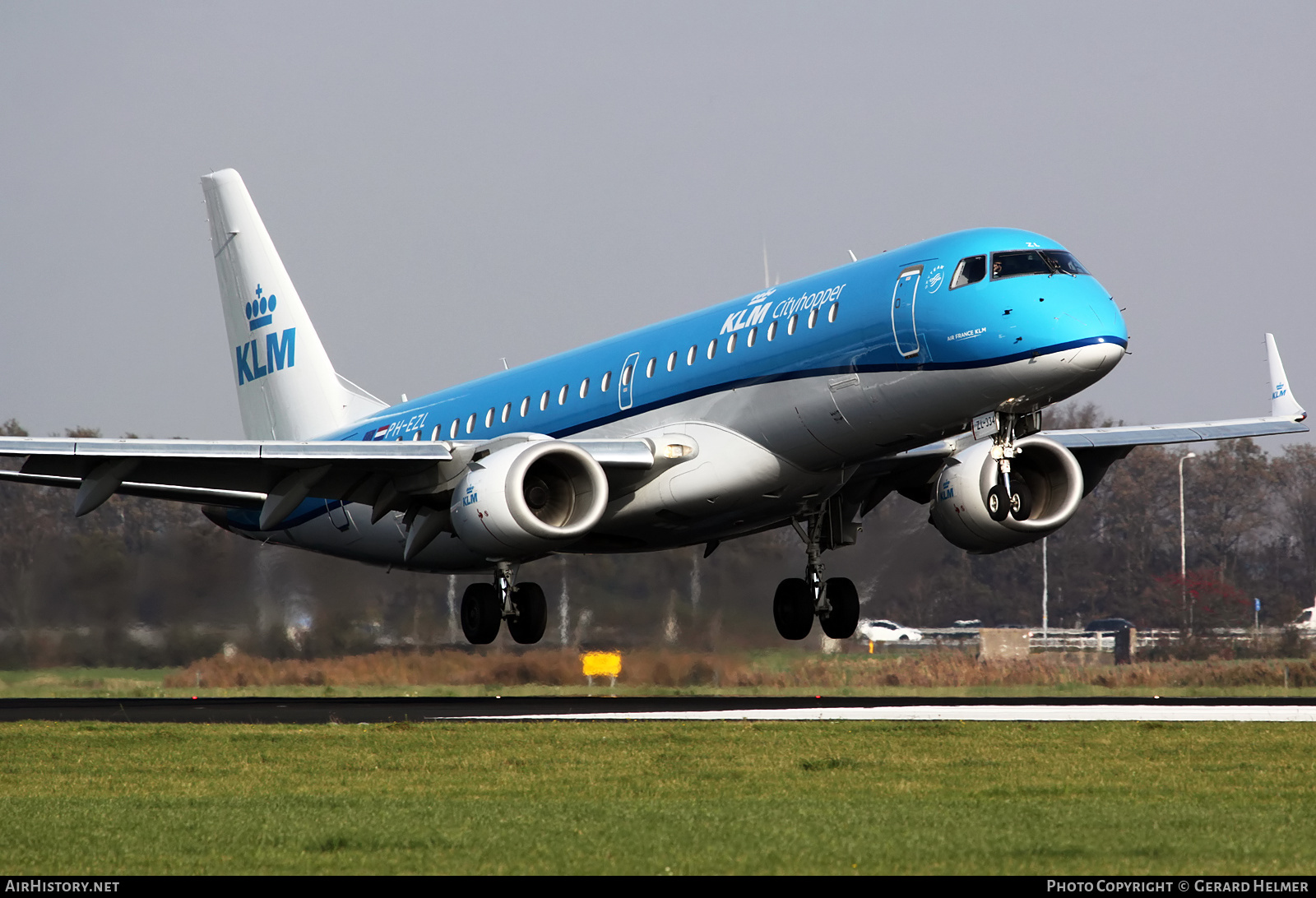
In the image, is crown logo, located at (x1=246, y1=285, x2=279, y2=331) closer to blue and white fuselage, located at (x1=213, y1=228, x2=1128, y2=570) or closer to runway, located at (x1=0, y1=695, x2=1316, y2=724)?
runway, located at (x1=0, y1=695, x2=1316, y2=724)

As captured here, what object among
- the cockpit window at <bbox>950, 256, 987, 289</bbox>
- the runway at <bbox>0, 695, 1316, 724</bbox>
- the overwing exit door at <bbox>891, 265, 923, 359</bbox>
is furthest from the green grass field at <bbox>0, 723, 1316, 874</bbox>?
the cockpit window at <bbox>950, 256, 987, 289</bbox>

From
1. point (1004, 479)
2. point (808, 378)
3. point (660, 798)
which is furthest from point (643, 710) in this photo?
point (660, 798)

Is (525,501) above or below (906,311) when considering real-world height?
below

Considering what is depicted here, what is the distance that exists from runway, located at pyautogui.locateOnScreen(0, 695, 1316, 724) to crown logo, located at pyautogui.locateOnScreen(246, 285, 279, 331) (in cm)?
880

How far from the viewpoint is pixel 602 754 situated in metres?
19.3

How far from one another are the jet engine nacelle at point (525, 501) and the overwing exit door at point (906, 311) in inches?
205

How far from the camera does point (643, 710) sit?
92.8 feet

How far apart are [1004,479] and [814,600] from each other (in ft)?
22.5

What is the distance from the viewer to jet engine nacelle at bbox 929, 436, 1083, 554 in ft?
86.2

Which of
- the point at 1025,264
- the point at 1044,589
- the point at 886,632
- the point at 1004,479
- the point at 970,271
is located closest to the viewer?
the point at 1025,264

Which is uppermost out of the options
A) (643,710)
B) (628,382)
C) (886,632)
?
(628,382)

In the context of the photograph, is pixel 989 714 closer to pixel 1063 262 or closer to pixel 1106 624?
pixel 1063 262

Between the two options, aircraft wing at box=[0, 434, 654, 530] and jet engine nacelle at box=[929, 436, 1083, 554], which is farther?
jet engine nacelle at box=[929, 436, 1083, 554]

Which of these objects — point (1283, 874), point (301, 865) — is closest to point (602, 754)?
point (301, 865)
